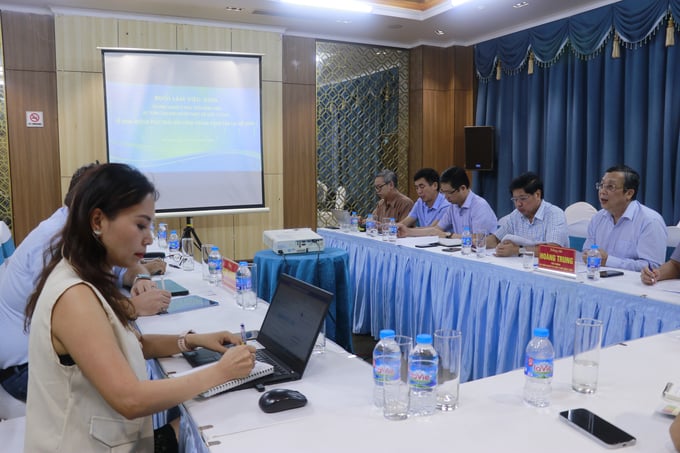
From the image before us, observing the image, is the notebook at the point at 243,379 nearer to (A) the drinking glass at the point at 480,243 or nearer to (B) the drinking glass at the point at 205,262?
(B) the drinking glass at the point at 205,262

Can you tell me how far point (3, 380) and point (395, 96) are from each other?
565cm

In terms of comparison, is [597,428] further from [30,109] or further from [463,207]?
[30,109]

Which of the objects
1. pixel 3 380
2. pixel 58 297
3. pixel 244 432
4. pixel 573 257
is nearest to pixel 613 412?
pixel 244 432

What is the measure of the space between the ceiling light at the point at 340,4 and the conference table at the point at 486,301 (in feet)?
7.53

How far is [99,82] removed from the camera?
5242 mm

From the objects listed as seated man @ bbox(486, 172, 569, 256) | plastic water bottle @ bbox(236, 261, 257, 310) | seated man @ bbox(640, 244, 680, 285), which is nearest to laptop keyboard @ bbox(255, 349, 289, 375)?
plastic water bottle @ bbox(236, 261, 257, 310)

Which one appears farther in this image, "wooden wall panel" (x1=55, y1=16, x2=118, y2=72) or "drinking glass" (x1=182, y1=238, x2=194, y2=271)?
"wooden wall panel" (x1=55, y1=16, x2=118, y2=72)

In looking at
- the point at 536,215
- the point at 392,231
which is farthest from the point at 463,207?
the point at 536,215

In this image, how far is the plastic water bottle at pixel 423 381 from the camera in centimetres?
117

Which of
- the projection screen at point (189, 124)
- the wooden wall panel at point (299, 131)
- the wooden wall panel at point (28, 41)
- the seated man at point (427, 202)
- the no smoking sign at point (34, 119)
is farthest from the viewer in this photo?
the wooden wall panel at point (299, 131)

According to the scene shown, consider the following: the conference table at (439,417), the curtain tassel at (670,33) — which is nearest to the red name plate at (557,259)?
the conference table at (439,417)

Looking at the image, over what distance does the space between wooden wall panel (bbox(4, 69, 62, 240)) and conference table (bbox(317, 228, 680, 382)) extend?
10.1ft

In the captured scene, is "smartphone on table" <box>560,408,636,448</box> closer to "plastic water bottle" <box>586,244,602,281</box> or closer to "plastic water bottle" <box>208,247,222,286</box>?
"plastic water bottle" <box>586,244,602,281</box>

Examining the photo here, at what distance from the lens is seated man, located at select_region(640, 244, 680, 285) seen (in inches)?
94.6
